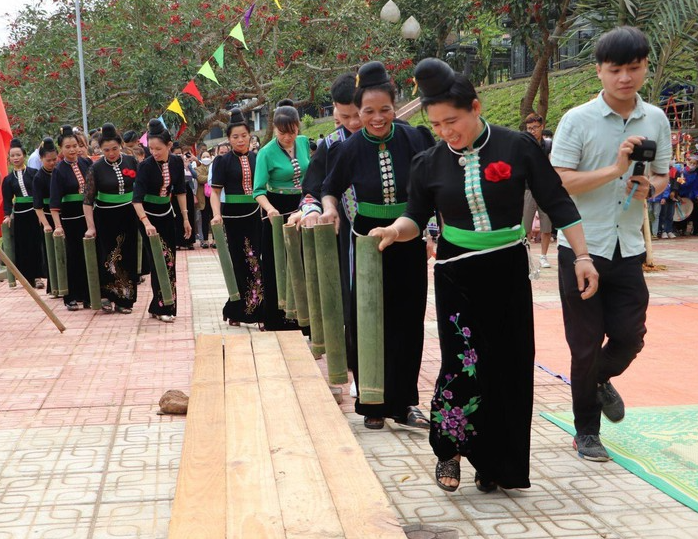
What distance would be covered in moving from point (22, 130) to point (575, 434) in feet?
62.1

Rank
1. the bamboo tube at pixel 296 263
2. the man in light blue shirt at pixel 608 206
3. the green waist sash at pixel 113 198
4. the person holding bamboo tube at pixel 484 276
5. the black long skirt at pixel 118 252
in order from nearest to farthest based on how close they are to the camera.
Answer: the person holding bamboo tube at pixel 484 276 < the man in light blue shirt at pixel 608 206 < the bamboo tube at pixel 296 263 < the green waist sash at pixel 113 198 < the black long skirt at pixel 118 252

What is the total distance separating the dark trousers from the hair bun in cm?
113

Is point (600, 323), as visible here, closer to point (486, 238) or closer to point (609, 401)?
point (609, 401)

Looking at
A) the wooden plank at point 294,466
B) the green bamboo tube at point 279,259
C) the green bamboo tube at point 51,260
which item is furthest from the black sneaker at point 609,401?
the green bamboo tube at point 51,260

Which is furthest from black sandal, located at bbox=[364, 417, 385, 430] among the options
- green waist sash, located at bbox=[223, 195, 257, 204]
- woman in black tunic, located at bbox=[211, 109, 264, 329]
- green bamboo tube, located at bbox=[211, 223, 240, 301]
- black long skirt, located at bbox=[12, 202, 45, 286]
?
black long skirt, located at bbox=[12, 202, 45, 286]

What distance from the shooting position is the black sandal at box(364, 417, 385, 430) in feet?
16.9

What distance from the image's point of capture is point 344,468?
3148 mm

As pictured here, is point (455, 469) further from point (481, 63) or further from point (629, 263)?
point (481, 63)

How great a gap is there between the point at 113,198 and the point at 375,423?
18.4 ft

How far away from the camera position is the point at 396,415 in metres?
5.10

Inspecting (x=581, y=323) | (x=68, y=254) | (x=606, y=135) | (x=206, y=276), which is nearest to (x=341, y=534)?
(x=581, y=323)

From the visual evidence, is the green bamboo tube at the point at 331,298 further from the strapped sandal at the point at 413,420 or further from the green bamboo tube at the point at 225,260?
the green bamboo tube at the point at 225,260

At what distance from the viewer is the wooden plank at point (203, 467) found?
269 cm

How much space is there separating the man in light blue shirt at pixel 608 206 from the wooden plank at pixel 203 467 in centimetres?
175
